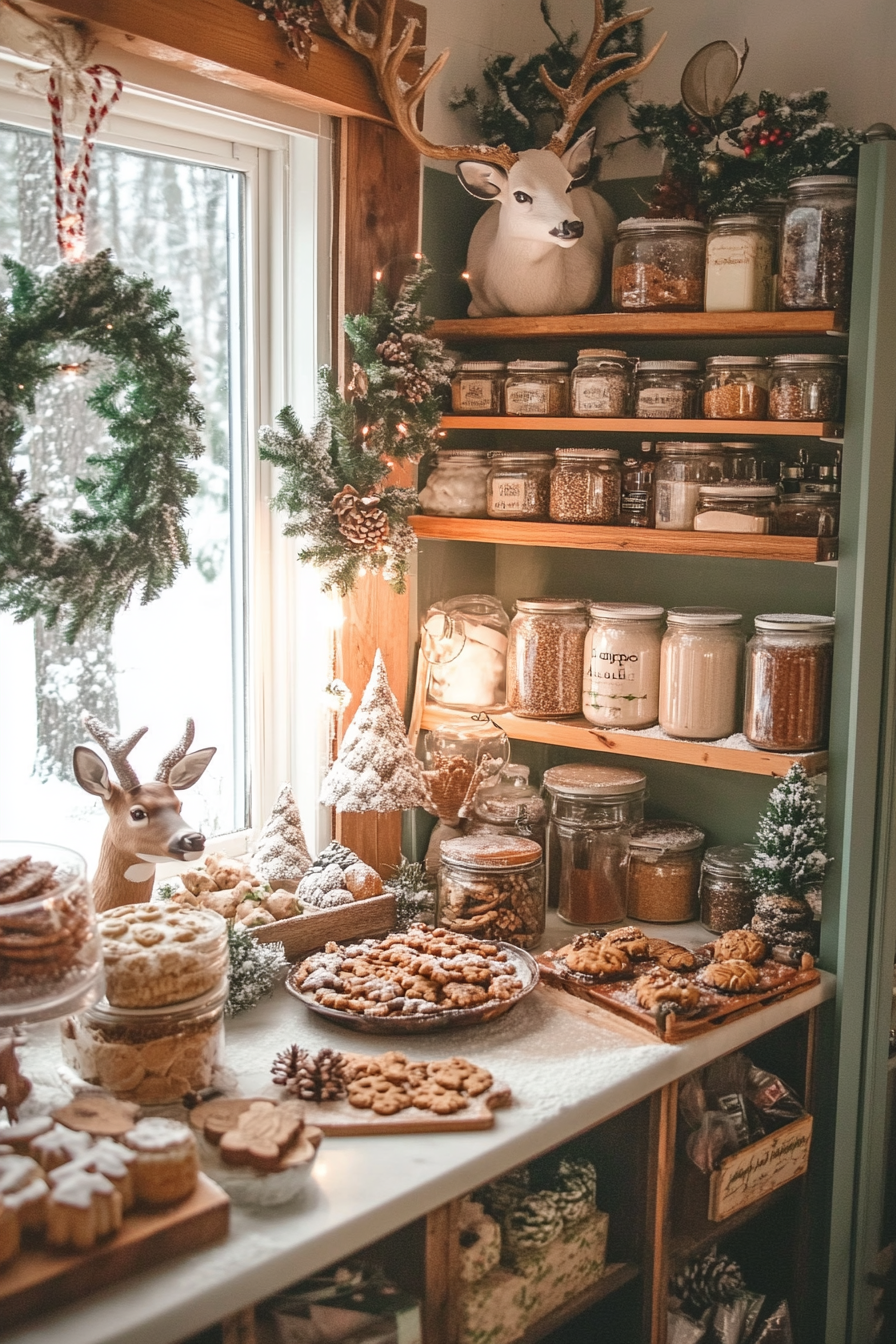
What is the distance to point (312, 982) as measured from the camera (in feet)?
5.91

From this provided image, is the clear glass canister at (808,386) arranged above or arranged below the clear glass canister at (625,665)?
above

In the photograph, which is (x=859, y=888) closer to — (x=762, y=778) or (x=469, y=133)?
(x=762, y=778)

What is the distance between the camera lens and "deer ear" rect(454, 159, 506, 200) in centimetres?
208

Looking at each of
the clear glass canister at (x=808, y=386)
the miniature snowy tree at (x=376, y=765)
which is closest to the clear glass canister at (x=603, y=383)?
the clear glass canister at (x=808, y=386)

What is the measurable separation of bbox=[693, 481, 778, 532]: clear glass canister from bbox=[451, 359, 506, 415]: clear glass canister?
44 cm

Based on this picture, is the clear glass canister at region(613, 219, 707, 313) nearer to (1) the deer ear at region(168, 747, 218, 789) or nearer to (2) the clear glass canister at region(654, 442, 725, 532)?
(2) the clear glass canister at region(654, 442, 725, 532)

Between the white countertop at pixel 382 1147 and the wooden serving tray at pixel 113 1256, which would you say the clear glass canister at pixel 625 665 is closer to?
the white countertop at pixel 382 1147

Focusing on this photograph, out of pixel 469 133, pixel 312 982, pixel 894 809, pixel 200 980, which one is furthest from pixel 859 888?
pixel 469 133

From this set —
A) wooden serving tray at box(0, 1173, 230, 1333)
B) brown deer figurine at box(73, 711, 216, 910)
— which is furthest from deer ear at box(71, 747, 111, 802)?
wooden serving tray at box(0, 1173, 230, 1333)

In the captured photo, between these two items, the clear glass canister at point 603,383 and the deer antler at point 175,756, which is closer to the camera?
the deer antler at point 175,756

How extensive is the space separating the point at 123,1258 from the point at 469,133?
1.93 m

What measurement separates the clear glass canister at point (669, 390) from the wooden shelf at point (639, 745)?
0.53m

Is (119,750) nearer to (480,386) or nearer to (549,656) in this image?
(549,656)

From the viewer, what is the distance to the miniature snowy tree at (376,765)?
2.11 m
